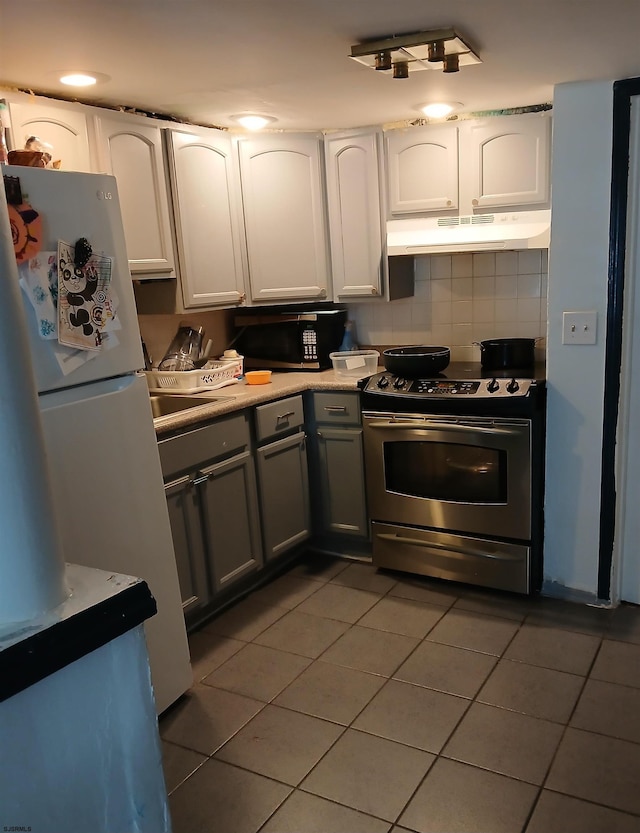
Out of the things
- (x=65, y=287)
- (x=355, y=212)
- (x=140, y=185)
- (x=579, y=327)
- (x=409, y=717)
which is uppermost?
(x=140, y=185)

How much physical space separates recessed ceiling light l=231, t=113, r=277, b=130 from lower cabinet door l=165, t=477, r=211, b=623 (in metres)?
1.59

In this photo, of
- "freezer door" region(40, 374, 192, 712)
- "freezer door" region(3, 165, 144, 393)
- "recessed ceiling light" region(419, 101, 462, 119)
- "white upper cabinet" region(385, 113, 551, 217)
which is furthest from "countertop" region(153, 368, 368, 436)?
"recessed ceiling light" region(419, 101, 462, 119)

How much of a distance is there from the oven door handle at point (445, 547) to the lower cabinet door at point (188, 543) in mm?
906

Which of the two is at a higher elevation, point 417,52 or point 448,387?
point 417,52

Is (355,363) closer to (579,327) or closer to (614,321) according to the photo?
(579,327)

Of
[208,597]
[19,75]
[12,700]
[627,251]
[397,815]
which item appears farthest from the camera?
Answer: [208,597]

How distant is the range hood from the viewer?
296cm

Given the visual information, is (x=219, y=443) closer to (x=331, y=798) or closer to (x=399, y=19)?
(x=331, y=798)

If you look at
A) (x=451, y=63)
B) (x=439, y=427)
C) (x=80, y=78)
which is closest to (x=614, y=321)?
(x=439, y=427)

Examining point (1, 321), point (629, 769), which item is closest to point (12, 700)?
point (1, 321)

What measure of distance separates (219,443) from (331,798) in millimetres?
1383

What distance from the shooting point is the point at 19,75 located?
221cm

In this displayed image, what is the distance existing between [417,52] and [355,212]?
4.18ft

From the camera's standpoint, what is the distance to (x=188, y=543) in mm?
2670
